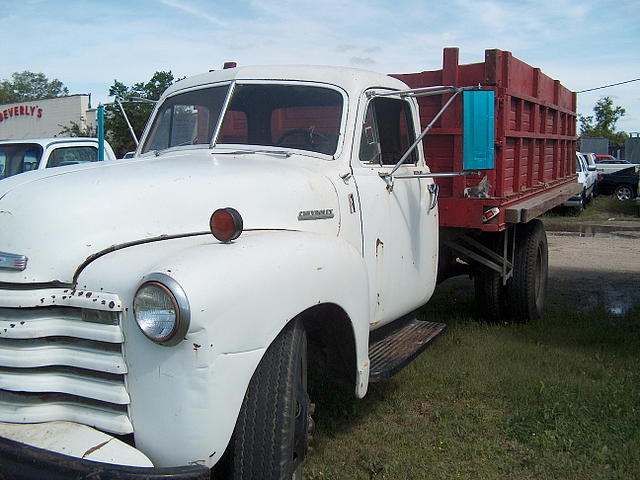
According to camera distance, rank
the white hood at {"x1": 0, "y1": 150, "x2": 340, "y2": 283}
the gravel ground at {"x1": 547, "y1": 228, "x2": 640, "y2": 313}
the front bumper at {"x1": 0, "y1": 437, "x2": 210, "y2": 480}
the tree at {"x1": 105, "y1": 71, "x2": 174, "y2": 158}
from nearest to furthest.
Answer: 1. the front bumper at {"x1": 0, "y1": 437, "x2": 210, "y2": 480}
2. the white hood at {"x1": 0, "y1": 150, "x2": 340, "y2": 283}
3. the tree at {"x1": 105, "y1": 71, "x2": 174, "y2": 158}
4. the gravel ground at {"x1": 547, "y1": 228, "x2": 640, "y2": 313}

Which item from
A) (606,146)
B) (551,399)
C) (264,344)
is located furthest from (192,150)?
(606,146)

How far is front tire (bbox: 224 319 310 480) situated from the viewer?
104 inches

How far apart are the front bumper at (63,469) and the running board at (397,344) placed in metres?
1.49

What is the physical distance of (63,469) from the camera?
2.18 m

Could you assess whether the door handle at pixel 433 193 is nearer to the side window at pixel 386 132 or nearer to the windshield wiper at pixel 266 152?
the side window at pixel 386 132

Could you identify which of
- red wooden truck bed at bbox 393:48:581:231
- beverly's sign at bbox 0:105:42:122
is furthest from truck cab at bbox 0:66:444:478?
beverly's sign at bbox 0:105:42:122

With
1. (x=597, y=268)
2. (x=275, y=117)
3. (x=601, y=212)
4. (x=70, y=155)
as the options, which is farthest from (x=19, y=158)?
(x=601, y=212)

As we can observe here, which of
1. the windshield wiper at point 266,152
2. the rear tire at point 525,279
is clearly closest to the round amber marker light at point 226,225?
the windshield wiper at point 266,152

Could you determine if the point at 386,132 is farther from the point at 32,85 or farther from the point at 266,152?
the point at 32,85

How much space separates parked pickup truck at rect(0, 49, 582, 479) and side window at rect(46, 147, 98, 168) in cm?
418

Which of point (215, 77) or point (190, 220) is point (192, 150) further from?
point (190, 220)

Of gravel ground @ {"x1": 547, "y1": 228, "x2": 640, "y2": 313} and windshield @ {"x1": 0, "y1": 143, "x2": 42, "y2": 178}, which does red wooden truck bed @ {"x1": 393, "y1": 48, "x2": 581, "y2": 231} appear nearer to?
gravel ground @ {"x1": 547, "y1": 228, "x2": 640, "y2": 313}

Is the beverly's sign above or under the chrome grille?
above

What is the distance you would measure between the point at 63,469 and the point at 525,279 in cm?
476
